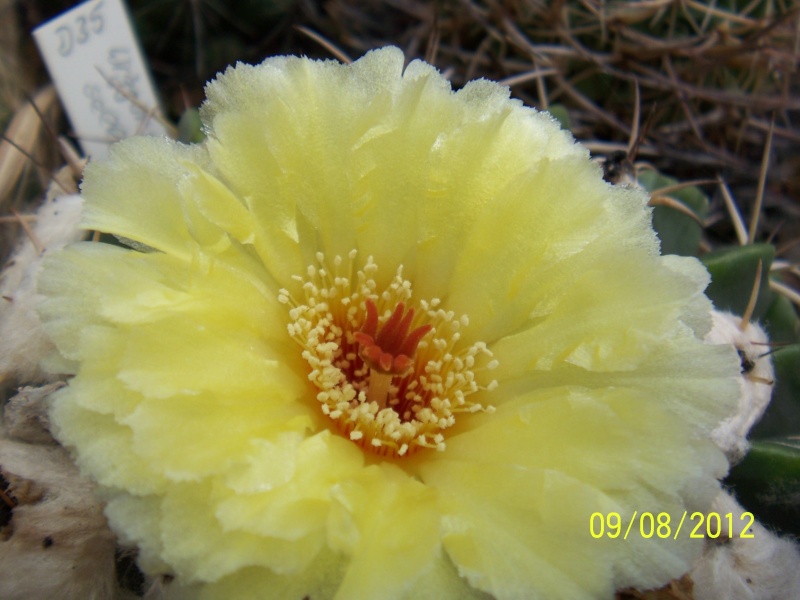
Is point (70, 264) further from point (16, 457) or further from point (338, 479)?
point (338, 479)

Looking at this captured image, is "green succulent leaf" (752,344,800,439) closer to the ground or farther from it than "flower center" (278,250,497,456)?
farther from it

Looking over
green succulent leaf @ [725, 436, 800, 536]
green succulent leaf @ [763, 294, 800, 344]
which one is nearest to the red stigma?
green succulent leaf @ [725, 436, 800, 536]

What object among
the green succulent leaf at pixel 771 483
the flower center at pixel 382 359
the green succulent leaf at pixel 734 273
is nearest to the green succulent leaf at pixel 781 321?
the green succulent leaf at pixel 734 273

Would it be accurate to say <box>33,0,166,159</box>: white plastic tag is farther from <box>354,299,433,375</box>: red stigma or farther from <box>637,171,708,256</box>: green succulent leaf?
Answer: <box>637,171,708,256</box>: green succulent leaf

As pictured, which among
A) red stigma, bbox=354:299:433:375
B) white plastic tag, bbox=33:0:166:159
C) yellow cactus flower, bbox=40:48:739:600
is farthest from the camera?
white plastic tag, bbox=33:0:166:159
